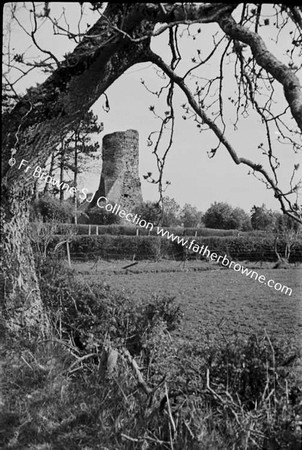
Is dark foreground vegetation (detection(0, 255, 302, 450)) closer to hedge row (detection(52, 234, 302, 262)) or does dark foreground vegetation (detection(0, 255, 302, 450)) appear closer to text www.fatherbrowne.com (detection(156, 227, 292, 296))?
text www.fatherbrowne.com (detection(156, 227, 292, 296))

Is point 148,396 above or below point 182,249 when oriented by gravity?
below

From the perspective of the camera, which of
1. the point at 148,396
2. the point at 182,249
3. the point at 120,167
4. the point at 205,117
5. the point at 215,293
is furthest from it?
the point at 182,249

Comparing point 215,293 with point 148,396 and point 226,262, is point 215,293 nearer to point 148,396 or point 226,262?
point 226,262

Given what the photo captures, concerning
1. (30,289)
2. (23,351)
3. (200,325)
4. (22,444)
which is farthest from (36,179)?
(200,325)

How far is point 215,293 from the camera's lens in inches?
247

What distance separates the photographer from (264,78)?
257 centimetres

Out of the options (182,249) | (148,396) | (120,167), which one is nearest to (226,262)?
(182,249)

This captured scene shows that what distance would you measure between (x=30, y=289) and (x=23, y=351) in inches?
17.7

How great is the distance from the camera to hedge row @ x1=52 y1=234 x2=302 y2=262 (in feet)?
25.7

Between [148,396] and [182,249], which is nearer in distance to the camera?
[148,396]

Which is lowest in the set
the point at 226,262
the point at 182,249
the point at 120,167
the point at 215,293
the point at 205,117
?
the point at 215,293

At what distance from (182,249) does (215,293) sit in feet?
10.2

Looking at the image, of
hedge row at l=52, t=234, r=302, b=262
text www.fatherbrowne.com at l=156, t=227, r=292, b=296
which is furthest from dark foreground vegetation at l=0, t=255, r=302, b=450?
hedge row at l=52, t=234, r=302, b=262

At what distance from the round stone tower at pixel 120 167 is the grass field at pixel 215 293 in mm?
925
